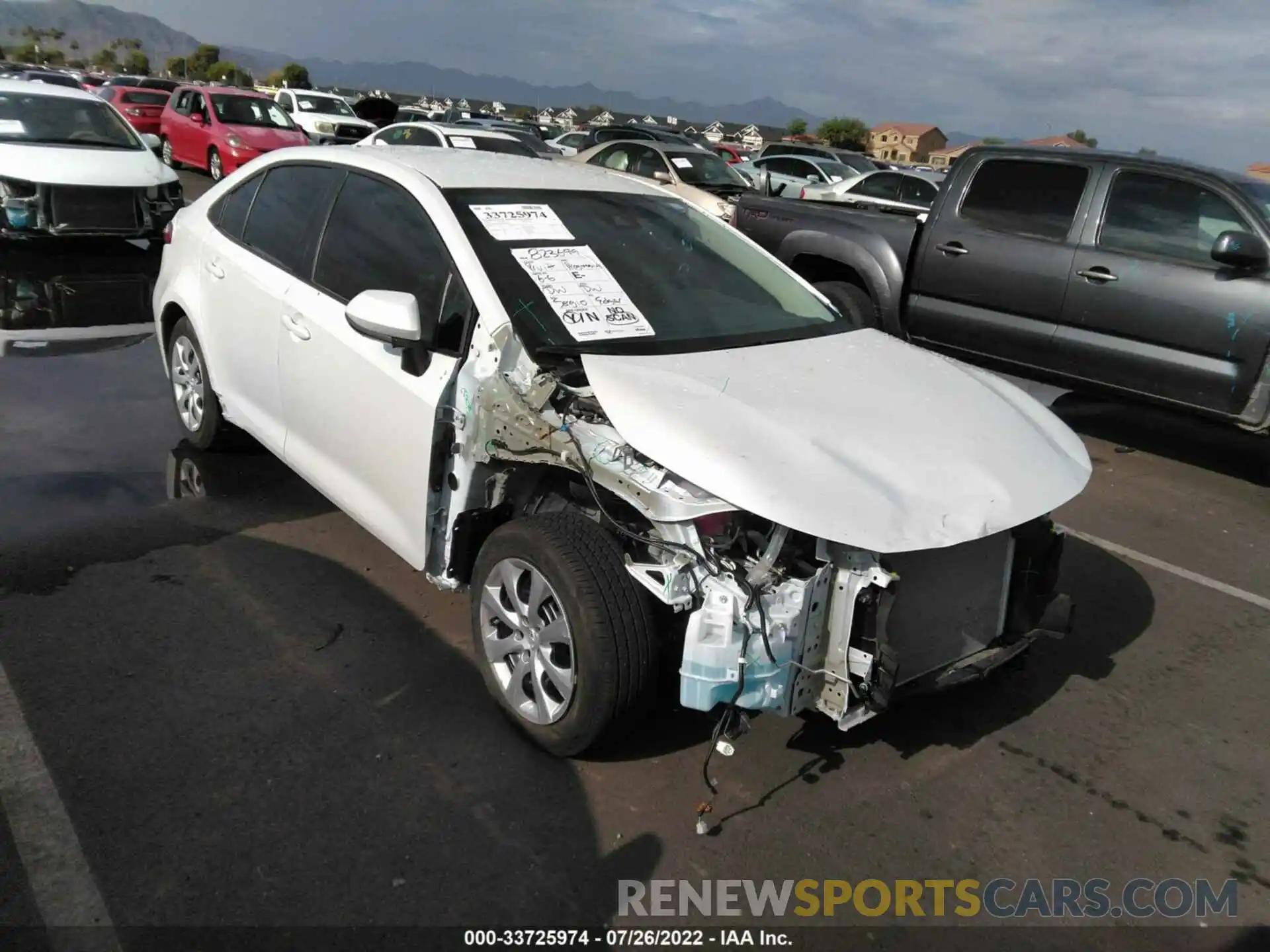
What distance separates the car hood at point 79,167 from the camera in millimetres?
9297

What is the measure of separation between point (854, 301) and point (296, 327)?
15.2 feet

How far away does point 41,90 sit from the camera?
10836 millimetres

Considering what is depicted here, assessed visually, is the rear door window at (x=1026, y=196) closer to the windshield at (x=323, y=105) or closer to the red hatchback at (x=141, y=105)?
the windshield at (x=323, y=105)

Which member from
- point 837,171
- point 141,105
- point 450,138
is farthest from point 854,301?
point 141,105

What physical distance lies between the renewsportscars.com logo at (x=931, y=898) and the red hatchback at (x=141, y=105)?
2378 centimetres

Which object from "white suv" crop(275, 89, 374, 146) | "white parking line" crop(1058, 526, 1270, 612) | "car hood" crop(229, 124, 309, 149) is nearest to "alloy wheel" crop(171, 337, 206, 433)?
"white parking line" crop(1058, 526, 1270, 612)

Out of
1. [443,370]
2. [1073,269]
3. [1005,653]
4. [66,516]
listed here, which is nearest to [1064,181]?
[1073,269]

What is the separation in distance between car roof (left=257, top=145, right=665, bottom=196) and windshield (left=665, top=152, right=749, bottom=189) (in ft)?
30.8

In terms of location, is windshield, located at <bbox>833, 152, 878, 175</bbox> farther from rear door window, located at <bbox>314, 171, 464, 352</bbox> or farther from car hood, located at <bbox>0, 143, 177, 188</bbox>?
rear door window, located at <bbox>314, 171, 464, 352</bbox>

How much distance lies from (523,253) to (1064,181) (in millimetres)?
4674

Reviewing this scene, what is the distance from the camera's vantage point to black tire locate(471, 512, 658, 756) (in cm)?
275

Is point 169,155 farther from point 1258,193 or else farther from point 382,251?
point 1258,193

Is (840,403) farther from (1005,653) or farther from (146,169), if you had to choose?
(146,169)

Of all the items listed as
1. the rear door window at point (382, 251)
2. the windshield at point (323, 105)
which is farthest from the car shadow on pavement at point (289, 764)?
the windshield at point (323, 105)
